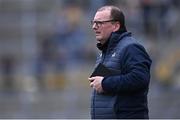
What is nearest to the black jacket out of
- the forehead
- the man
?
the man

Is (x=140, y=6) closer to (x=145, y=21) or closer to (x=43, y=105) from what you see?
(x=145, y=21)

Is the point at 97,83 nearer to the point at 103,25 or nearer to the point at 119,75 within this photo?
the point at 119,75

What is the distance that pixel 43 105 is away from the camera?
17.1 meters

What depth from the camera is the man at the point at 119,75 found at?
7.02 meters

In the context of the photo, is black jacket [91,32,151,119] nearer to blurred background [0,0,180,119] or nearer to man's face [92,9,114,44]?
man's face [92,9,114,44]

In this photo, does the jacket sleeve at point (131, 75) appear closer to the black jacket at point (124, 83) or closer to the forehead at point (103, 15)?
the black jacket at point (124, 83)

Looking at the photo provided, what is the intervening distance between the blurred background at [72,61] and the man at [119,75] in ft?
25.1

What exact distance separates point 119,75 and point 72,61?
11258 millimetres

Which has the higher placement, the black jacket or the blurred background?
the black jacket

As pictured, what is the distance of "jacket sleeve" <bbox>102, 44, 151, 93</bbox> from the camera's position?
6988 millimetres

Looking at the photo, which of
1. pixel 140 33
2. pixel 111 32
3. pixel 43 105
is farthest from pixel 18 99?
pixel 111 32

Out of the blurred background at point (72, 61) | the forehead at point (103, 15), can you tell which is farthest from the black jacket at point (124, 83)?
the blurred background at point (72, 61)

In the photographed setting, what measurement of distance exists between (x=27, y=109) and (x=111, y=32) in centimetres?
979

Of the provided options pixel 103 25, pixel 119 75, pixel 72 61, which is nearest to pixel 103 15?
pixel 103 25
